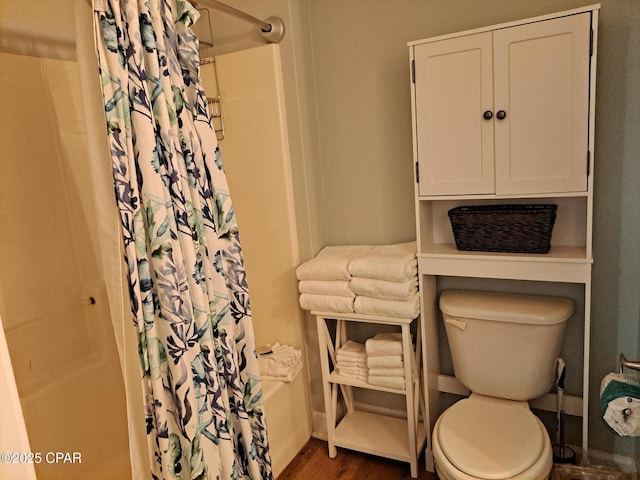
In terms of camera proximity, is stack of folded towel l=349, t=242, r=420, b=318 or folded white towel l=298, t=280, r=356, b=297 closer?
stack of folded towel l=349, t=242, r=420, b=318

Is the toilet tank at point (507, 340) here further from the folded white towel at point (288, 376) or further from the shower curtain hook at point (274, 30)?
the shower curtain hook at point (274, 30)

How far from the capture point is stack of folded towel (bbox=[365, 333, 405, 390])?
1.84m

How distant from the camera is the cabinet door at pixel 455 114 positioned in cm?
155

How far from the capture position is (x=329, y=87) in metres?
2.07

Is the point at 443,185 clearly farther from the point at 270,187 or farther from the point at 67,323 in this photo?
the point at 67,323

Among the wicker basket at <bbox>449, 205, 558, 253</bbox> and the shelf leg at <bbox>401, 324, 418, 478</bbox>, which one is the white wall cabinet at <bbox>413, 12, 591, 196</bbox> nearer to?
the wicker basket at <bbox>449, 205, 558, 253</bbox>

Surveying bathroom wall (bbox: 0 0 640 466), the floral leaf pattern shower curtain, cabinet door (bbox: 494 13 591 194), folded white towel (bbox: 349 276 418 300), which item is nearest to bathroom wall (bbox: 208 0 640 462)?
bathroom wall (bbox: 0 0 640 466)

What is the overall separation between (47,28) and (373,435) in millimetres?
2146

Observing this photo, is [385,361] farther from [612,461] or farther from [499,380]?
[612,461]

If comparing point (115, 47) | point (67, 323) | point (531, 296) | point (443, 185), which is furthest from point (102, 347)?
point (531, 296)

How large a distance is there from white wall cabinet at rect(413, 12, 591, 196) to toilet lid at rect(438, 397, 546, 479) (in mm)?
807

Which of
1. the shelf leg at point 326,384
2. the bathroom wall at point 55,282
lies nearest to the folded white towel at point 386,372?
the shelf leg at point 326,384

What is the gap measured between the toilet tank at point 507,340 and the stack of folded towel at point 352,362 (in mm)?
414

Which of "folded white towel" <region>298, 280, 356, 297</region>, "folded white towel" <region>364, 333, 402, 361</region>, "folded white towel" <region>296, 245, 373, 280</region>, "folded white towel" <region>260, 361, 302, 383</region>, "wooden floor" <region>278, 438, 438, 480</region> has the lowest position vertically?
"wooden floor" <region>278, 438, 438, 480</region>
